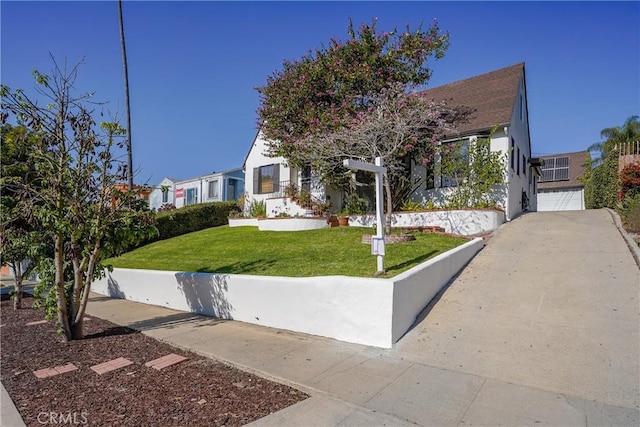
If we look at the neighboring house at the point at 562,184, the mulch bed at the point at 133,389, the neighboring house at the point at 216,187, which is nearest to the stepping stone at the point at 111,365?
the mulch bed at the point at 133,389

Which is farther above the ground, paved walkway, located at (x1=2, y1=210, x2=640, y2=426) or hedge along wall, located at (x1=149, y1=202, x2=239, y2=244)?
hedge along wall, located at (x1=149, y1=202, x2=239, y2=244)

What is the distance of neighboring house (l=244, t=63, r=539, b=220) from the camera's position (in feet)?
43.1

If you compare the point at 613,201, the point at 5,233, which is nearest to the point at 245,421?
the point at 5,233

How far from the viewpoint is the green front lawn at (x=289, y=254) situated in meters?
7.20

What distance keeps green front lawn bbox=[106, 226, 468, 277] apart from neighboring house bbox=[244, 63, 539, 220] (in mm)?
3847

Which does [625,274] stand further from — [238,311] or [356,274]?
[238,311]

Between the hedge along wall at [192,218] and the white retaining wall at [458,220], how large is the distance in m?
10.2

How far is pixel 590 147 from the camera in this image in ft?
86.2

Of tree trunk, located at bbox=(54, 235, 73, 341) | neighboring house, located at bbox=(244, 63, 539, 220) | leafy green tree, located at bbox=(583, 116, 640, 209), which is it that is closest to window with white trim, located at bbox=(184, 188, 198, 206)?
neighboring house, located at bbox=(244, 63, 539, 220)

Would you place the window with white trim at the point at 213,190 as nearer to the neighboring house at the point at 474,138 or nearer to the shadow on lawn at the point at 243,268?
the neighboring house at the point at 474,138

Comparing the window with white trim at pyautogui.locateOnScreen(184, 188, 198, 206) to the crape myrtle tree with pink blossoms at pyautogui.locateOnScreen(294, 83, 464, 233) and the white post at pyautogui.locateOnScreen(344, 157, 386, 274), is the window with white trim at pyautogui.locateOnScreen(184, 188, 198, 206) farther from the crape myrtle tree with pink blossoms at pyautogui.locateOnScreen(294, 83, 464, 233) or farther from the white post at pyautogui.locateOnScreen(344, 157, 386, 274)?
the white post at pyautogui.locateOnScreen(344, 157, 386, 274)

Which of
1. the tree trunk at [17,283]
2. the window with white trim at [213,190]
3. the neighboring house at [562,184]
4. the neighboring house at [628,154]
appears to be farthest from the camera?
the neighboring house at [562,184]

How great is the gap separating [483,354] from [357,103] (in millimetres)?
10209

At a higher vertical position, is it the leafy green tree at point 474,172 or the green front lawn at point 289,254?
the leafy green tree at point 474,172
